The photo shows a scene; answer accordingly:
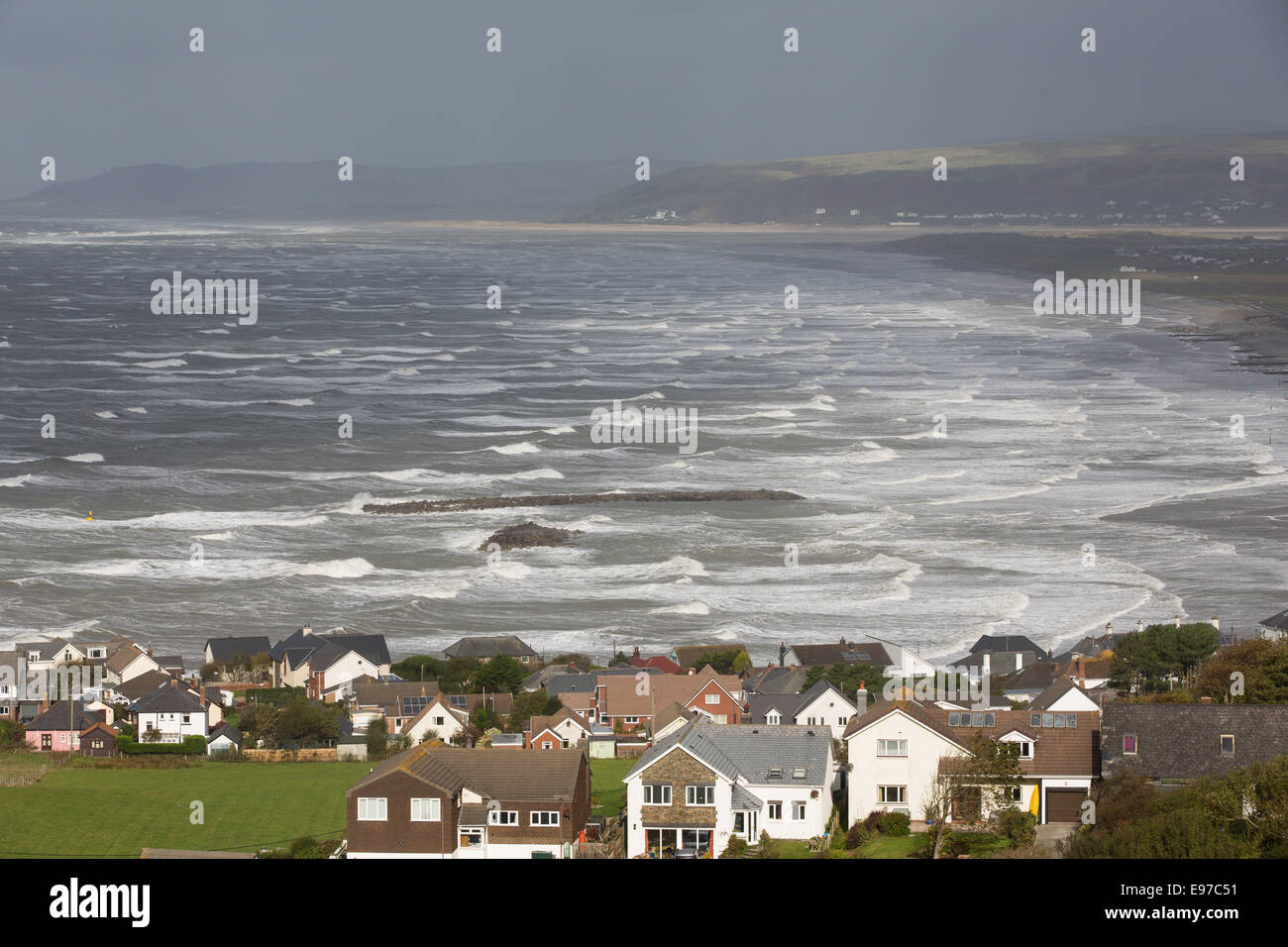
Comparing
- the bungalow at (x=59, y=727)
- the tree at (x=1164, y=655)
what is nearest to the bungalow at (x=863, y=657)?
the tree at (x=1164, y=655)

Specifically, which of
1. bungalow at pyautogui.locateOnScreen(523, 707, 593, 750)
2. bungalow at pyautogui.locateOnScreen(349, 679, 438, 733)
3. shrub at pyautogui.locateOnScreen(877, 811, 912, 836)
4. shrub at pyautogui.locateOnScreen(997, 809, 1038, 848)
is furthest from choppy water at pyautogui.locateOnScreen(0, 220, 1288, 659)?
shrub at pyautogui.locateOnScreen(997, 809, 1038, 848)

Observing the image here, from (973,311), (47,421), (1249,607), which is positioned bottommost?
(1249,607)

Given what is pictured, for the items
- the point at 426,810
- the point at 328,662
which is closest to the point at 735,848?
the point at 426,810

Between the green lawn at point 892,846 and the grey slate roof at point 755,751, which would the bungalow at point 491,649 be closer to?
the grey slate roof at point 755,751

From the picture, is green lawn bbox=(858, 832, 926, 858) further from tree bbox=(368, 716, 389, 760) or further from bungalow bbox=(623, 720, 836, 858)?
tree bbox=(368, 716, 389, 760)
